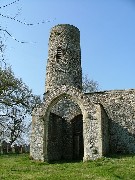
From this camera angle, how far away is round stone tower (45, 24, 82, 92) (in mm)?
24547

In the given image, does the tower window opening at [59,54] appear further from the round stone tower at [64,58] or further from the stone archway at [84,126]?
the stone archway at [84,126]

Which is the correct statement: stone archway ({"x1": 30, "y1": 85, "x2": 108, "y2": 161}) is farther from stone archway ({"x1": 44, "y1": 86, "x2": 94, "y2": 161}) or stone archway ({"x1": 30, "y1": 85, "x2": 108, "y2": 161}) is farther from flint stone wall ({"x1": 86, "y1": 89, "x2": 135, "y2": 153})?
flint stone wall ({"x1": 86, "y1": 89, "x2": 135, "y2": 153})

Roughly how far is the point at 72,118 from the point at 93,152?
5.47 m

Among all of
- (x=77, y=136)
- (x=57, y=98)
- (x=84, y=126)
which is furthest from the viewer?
(x=77, y=136)

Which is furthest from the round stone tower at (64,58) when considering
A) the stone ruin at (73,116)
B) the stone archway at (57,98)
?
the stone archway at (57,98)

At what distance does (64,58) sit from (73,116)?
5011mm

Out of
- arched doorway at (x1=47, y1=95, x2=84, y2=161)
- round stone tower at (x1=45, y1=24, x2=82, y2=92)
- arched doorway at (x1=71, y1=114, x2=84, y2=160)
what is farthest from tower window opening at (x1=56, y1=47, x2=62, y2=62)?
arched doorway at (x1=71, y1=114, x2=84, y2=160)

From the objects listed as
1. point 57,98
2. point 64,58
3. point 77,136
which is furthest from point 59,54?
point 77,136

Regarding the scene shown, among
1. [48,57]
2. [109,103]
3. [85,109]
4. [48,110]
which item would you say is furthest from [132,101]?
[48,57]

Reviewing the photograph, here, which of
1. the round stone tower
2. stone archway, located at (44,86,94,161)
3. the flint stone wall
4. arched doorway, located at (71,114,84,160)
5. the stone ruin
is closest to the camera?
the stone ruin

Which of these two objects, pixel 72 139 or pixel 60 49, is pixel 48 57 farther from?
pixel 72 139

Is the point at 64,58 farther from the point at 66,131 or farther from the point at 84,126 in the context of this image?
the point at 84,126

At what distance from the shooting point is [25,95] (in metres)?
31.3

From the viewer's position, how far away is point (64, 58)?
2503 cm
